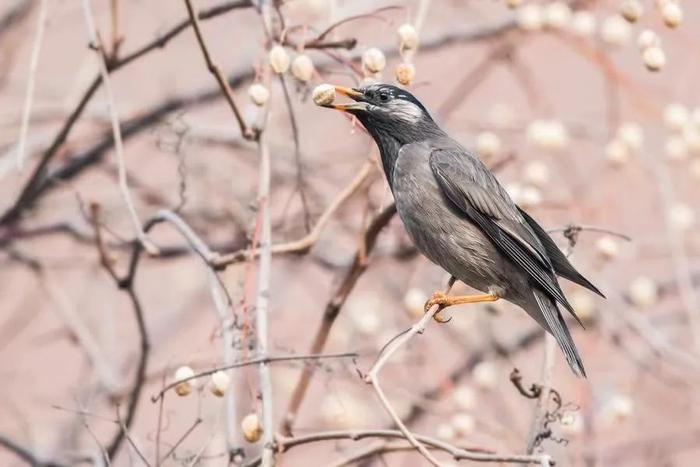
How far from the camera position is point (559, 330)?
4047 millimetres

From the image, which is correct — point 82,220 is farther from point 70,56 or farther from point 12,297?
point 70,56

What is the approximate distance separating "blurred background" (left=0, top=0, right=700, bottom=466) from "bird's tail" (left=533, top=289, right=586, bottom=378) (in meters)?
0.19

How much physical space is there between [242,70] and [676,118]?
71.4 inches

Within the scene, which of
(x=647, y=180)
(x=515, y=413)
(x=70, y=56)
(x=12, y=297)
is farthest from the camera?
(x=70, y=56)

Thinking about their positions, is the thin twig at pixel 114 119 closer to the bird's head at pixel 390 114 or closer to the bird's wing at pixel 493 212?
the bird's head at pixel 390 114

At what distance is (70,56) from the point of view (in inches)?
324

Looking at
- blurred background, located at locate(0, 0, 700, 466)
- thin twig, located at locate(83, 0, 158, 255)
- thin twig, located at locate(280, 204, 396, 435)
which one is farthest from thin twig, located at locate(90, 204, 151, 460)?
thin twig, located at locate(280, 204, 396, 435)

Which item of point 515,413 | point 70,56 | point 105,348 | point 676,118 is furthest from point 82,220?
point 70,56

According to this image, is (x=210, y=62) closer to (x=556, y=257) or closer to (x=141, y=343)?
(x=141, y=343)

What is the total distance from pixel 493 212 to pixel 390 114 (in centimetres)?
50

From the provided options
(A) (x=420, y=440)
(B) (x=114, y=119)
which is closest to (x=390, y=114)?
(B) (x=114, y=119)

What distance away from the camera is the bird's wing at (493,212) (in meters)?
4.27

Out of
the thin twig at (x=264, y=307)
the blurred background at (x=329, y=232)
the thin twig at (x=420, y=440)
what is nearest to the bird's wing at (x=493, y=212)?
the blurred background at (x=329, y=232)

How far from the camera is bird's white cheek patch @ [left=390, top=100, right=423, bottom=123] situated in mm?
4422
